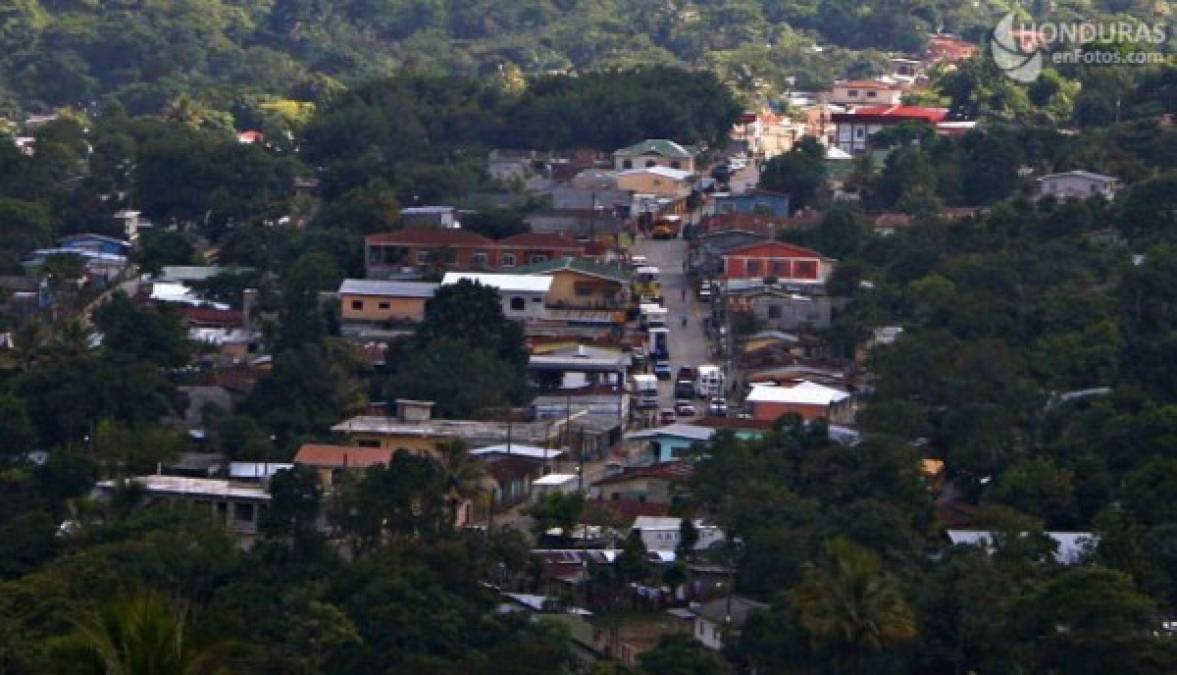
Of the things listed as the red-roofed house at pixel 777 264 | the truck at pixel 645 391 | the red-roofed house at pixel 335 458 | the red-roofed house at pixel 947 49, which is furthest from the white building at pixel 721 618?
the red-roofed house at pixel 947 49

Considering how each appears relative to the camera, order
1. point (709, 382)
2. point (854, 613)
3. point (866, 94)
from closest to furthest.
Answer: point (854, 613) → point (709, 382) → point (866, 94)

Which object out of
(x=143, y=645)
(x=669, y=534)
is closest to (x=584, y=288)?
(x=669, y=534)

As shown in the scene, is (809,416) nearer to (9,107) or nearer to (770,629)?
(770,629)

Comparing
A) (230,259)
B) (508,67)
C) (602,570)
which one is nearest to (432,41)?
(508,67)

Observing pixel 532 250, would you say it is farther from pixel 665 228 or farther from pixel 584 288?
pixel 665 228

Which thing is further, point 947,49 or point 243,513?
point 947,49

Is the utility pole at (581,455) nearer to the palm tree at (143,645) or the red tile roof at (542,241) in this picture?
the red tile roof at (542,241)

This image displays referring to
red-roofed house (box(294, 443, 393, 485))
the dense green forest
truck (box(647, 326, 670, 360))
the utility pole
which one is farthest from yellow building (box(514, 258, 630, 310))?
the dense green forest
